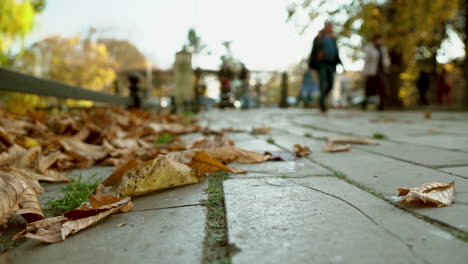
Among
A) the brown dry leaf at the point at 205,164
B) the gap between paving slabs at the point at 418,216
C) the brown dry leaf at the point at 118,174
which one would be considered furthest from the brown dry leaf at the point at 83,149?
the gap between paving slabs at the point at 418,216

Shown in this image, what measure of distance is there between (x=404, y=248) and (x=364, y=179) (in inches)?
31.1

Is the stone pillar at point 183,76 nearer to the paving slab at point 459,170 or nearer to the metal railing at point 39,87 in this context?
the metal railing at point 39,87

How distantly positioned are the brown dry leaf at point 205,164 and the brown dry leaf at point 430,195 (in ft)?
2.66

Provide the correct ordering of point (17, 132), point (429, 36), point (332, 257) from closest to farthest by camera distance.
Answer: point (332, 257), point (17, 132), point (429, 36)

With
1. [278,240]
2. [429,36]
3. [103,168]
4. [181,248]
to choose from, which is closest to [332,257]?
[278,240]

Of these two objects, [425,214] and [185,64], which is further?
[185,64]

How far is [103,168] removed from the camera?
7.29ft

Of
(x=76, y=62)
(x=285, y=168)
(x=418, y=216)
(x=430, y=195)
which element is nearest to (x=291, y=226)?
(x=418, y=216)

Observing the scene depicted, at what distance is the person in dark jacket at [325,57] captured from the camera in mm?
8617

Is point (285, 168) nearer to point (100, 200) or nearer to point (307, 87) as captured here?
point (100, 200)

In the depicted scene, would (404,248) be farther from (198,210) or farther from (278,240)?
(198,210)

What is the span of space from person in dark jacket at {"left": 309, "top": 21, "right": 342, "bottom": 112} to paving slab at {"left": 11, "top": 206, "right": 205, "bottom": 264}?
8.11 meters

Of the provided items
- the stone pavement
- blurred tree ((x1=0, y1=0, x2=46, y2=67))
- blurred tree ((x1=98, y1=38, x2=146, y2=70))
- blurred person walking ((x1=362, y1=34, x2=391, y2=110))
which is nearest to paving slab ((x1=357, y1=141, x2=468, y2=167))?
the stone pavement

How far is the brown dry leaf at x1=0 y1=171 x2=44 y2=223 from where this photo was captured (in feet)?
3.69
